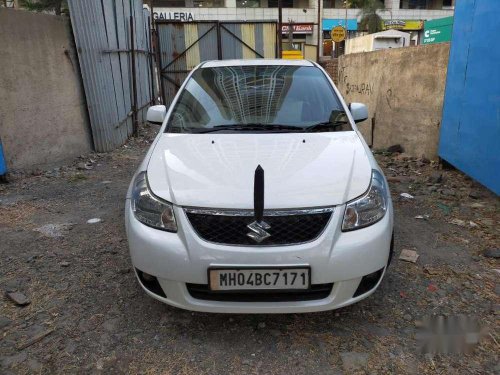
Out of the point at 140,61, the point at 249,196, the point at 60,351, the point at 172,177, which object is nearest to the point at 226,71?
the point at 172,177

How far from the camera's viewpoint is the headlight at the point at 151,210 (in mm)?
2119

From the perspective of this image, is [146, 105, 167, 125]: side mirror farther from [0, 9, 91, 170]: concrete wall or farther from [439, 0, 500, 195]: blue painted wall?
[439, 0, 500, 195]: blue painted wall

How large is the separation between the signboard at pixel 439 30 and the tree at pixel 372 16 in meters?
17.9

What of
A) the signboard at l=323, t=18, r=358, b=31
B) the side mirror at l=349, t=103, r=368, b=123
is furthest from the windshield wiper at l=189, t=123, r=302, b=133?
the signboard at l=323, t=18, r=358, b=31

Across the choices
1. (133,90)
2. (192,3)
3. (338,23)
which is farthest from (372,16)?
(133,90)

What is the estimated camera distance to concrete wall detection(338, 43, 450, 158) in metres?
5.72

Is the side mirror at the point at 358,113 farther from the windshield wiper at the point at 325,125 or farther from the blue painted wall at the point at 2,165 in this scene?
the blue painted wall at the point at 2,165

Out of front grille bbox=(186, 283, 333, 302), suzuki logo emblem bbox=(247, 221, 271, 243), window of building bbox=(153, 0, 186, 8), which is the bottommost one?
front grille bbox=(186, 283, 333, 302)

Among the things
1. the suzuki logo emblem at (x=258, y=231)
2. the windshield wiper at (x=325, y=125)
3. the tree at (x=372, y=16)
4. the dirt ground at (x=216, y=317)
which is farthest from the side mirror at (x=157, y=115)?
the tree at (x=372, y=16)

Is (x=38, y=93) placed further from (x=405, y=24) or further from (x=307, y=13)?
(x=405, y=24)

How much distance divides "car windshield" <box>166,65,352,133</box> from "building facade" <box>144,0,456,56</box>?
33.8 meters

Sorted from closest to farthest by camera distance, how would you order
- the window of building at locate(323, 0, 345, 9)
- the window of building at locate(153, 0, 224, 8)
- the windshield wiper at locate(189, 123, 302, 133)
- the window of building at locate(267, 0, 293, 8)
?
1. the windshield wiper at locate(189, 123, 302, 133)
2. the window of building at locate(153, 0, 224, 8)
3. the window of building at locate(267, 0, 293, 8)
4. the window of building at locate(323, 0, 345, 9)

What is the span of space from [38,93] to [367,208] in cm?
498

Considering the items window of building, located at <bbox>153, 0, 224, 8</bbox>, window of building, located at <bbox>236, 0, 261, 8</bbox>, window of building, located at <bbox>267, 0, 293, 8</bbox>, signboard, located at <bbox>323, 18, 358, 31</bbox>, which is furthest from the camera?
signboard, located at <bbox>323, 18, 358, 31</bbox>
